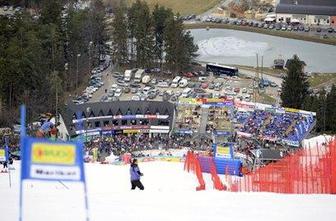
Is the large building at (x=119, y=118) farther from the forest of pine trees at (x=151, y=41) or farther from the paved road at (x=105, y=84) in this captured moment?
the forest of pine trees at (x=151, y=41)

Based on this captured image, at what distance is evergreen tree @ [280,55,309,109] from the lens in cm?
3431

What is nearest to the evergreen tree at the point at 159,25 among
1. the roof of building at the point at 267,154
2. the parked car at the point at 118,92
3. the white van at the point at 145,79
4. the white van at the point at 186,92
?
the white van at the point at 145,79

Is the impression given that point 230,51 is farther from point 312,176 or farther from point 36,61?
point 312,176

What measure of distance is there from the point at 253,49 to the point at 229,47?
1873mm

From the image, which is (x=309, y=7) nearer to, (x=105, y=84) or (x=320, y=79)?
(x=320, y=79)

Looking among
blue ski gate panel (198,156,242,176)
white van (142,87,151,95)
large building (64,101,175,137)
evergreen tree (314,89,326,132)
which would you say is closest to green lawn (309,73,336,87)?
evergreen tree (314,89,326,132)

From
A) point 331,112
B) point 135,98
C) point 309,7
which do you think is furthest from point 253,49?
point 331,112

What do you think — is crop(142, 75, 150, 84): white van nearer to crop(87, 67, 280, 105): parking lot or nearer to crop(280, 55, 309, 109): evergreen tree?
crop(87, 67, 280, 105): parking lot

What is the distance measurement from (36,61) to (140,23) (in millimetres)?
10452

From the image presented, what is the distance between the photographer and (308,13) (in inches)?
2205

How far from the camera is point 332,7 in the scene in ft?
186

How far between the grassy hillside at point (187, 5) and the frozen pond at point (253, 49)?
16.3 feet

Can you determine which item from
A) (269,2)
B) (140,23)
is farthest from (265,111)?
(269,2)

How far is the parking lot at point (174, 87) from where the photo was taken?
34781 millimetres
